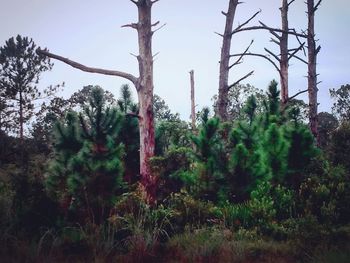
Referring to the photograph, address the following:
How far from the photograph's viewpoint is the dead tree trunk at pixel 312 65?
45.0ft

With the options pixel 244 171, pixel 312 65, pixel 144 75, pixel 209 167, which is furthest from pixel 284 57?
pixel 209 167

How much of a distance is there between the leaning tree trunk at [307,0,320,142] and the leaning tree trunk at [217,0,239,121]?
10.8ft

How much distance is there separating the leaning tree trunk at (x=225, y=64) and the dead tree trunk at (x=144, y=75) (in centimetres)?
410

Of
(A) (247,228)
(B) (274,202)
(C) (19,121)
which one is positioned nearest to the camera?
(A) (247,228)

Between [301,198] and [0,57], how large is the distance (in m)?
23.7

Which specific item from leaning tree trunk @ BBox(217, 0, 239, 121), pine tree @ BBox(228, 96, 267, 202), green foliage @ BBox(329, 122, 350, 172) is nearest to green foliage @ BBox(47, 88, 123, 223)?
pine tree @ BBox(228, 96, 267, 202)

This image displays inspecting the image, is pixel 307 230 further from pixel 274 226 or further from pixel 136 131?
pixel 136 131

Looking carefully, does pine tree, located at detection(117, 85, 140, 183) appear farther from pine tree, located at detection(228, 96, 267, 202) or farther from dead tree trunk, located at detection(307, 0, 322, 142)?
dead tree trunk, located at detection(307, 0, 322, 142)

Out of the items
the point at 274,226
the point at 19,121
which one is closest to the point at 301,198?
the point at 274,226

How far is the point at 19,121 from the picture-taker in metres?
25.0

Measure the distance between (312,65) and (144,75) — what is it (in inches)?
323

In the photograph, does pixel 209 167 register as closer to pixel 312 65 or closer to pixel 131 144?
pixel 131 144

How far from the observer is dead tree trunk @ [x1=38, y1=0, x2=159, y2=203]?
8.81 m

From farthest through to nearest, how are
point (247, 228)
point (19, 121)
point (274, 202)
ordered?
point (19, 121)
point (274, 202)
point (247, 228)
